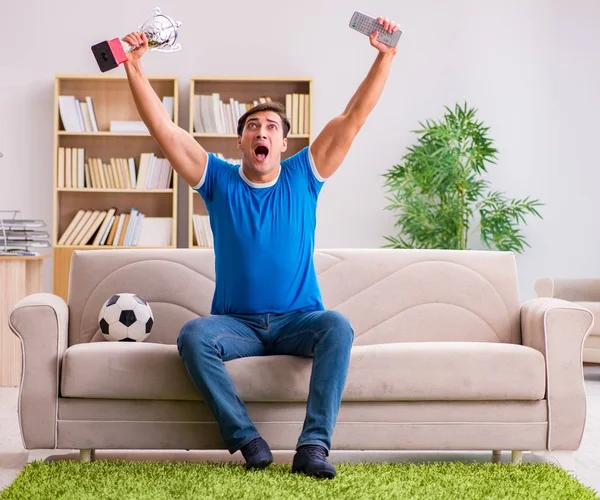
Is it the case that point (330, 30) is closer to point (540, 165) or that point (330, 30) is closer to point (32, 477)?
point (540, 165)

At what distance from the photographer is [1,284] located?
4.26 meters

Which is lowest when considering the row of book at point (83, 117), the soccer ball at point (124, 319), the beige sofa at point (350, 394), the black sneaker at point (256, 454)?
the black sneaker at point (256, 454)

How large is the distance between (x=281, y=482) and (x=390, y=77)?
4.02 meters

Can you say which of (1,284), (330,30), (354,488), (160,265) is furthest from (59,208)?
(354,488)

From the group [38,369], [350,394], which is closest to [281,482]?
[350,394]

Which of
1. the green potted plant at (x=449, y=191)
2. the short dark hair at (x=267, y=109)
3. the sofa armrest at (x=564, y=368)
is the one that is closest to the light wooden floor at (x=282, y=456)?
the sofa armrest at (x=564, y=368)

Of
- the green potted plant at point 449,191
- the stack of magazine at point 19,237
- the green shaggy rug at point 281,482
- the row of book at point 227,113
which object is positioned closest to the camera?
the green shaggy rug at point 281,482

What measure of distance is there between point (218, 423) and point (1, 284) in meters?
2.33

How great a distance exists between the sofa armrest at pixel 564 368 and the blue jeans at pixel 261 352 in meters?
0.66

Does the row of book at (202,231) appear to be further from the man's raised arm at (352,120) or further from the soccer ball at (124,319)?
the man's raised arm at (352,120)

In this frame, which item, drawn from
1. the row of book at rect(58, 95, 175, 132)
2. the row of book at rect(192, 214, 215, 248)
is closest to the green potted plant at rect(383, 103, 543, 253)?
the row of book at rect(192, 214, 215, 248)

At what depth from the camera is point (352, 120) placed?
8.52ft

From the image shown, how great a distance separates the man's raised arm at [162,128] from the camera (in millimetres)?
2479

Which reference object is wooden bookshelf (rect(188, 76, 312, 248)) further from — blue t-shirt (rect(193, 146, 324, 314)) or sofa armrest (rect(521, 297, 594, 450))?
sofa armrest (rect(521, 297, 594, 450))
